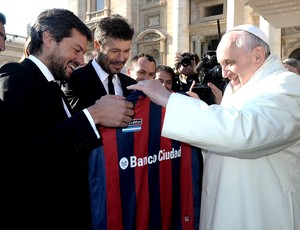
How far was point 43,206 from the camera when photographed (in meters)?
2.03

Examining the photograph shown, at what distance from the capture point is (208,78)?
3.88 metres

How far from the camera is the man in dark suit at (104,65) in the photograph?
2.87m

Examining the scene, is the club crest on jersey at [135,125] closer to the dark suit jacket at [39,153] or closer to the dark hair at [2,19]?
the dark suit jacket at [39,153]

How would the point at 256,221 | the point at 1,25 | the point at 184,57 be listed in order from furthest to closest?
the point at 184,57 → the point at 1,25 → the point at 256,221

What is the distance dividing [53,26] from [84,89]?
2.57 feet

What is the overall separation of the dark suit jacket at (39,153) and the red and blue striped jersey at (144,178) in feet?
0.41

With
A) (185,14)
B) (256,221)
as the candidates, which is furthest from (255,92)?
(185,14)

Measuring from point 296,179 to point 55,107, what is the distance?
149 cm

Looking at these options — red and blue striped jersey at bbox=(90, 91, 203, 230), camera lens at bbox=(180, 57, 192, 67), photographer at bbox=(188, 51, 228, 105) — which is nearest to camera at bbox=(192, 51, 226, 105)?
photographer at bbox=(188, 51, 228, 105)

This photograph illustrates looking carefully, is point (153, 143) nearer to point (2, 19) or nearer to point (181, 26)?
point (2, 19)

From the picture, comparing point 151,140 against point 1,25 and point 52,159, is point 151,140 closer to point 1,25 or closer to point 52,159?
point 52,159

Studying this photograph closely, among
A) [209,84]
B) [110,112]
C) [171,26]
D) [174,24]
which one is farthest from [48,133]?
[171,26]

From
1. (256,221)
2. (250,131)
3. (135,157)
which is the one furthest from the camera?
(135,157)

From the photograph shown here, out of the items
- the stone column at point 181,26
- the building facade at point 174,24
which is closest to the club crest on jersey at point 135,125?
the building facade at point 174,24
